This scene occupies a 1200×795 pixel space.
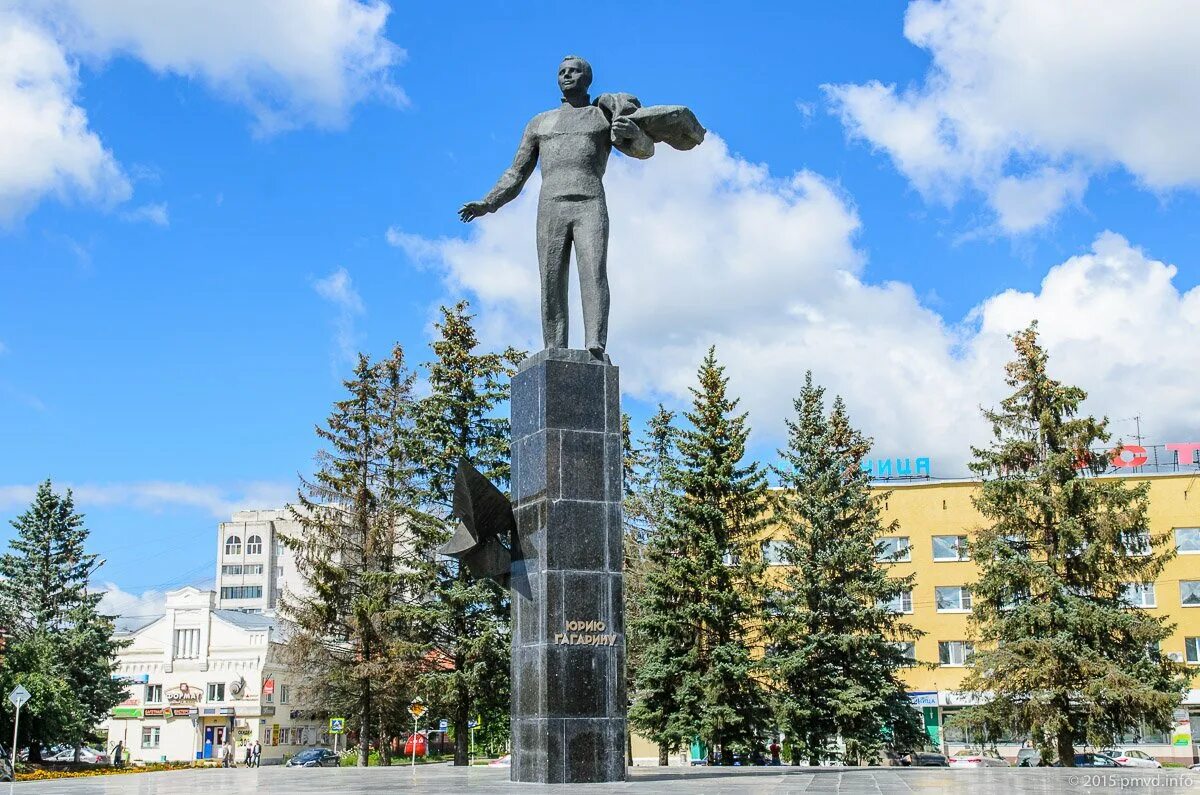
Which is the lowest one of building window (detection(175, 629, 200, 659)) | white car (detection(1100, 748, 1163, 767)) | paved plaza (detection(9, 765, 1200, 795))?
white car (detection(1100, 748, 1163, 767))

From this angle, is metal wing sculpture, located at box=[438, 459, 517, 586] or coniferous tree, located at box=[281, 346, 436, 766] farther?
coniferous tree, located at box=[281, 346, 436, 766]

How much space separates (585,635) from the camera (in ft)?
34.9

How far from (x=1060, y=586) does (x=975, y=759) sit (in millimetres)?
14144

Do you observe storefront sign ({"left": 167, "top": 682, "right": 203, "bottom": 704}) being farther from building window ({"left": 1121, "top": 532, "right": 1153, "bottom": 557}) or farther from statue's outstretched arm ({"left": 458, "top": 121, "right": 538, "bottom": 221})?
statue's outstretched arm ({"left": 458, "top": 121, "right": 538, "bottom": 221})

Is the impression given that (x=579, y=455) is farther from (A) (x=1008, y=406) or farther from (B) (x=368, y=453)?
(B) (x=368, y=453)

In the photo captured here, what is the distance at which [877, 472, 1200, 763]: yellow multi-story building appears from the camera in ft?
128

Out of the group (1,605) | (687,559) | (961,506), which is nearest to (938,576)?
(961,506)

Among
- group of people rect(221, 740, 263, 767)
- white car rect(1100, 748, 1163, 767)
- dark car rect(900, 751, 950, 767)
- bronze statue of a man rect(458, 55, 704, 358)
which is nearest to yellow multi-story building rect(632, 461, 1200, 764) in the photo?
white car rect(1100, 748, 1163, 767)

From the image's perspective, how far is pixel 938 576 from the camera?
136 ft

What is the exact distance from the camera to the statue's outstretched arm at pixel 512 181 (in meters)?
12.4

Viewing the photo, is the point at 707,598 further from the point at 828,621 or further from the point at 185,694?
the point at 185,694

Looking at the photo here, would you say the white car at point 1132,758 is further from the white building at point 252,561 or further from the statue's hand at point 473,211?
the white building at point 252,561

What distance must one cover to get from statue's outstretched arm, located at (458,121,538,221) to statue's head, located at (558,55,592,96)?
0.53m

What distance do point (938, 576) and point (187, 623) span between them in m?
36.8
